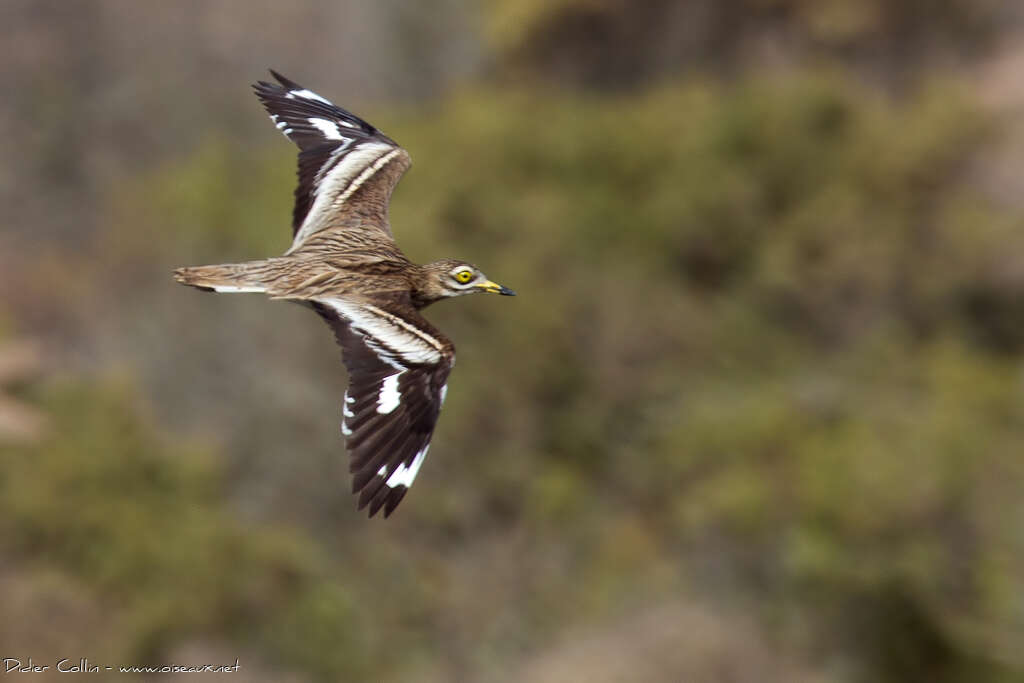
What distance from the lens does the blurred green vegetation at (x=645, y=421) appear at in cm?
1962

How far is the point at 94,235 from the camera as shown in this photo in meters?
32.2

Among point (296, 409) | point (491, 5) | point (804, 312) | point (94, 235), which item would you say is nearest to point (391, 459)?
point (296, 409)

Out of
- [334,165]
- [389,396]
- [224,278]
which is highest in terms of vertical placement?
[334,165]

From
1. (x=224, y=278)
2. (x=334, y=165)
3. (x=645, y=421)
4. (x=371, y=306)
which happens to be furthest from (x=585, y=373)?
(x=224, y=278)

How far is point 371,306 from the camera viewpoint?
7137 mm

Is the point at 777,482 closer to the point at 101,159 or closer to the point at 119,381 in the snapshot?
the point at 119,381

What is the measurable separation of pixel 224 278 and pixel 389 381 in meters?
0.84

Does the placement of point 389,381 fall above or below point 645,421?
above

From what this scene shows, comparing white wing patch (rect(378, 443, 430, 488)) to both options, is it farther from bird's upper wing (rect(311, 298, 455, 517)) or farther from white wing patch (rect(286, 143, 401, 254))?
white wing patch (rect(286, 143, 401, 254))

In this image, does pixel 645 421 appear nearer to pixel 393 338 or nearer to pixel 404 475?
pixel 393 338

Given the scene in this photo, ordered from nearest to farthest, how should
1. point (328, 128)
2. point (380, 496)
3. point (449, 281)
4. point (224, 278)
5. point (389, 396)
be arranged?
point (380, 496)
point (389, 396)
point (224, 278)
point (449, 281)
point (328, 128)

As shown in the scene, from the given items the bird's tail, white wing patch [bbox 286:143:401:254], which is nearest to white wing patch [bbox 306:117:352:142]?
white wing patch [bbox 286:143:401:254]

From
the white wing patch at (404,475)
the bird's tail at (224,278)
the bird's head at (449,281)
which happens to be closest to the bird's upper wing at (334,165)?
the bird's head at (449,281)

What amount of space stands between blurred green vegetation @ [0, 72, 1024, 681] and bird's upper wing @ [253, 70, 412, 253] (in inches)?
413
